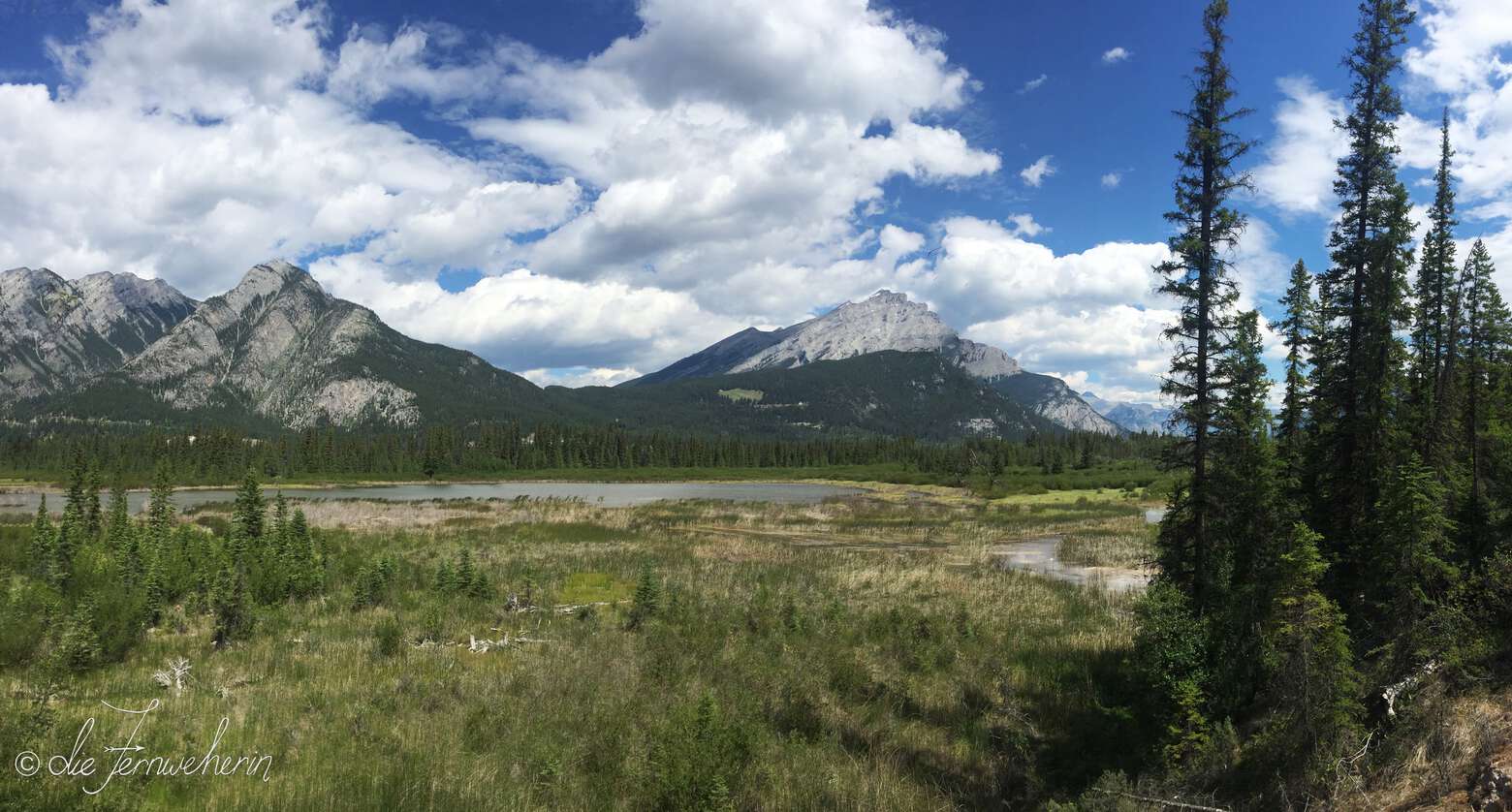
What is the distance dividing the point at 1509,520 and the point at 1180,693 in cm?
979

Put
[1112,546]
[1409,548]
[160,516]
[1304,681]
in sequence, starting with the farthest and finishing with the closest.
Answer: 1. [1112,546]
2. [160,516]
3. [1409,548]
4. [1304,681]

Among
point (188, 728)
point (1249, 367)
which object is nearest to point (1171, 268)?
point (1249, 367)

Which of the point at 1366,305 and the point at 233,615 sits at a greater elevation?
the point at 1366,305

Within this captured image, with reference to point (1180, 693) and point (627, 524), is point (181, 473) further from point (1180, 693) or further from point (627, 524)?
point (1180, 693)

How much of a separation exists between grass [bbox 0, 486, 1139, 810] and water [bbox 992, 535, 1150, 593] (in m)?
4.24

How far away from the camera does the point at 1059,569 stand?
3378cm


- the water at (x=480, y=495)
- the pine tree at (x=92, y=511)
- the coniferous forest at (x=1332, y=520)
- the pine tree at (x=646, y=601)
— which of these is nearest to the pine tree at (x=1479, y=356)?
the coniferous forest at (x=1332, y=520)

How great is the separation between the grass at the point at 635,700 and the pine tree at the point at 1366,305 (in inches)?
269

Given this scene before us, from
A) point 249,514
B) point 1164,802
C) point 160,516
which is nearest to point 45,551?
point 249,514

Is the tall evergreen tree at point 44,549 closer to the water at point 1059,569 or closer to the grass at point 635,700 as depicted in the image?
the grass at point 635,700

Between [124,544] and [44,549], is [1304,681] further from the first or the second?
[44,549]

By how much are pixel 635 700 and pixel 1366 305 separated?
22.2 m

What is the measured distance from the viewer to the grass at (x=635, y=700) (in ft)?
31.6

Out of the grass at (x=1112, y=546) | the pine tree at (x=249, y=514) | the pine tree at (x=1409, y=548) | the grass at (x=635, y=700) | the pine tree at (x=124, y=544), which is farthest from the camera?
the grass at (x=1112, y=546)
